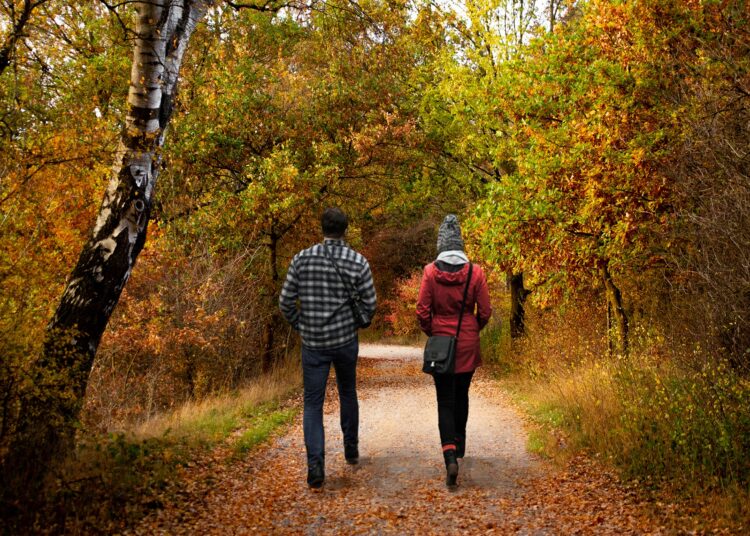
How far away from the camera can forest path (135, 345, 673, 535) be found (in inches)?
177

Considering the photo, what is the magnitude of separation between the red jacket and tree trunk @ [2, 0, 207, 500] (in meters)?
2.70

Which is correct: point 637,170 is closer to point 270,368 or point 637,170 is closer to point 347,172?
point 347,172

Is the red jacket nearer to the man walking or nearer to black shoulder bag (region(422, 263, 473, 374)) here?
black shoulder bag (region(422, 263, 473, 374))

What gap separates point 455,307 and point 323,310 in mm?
1225

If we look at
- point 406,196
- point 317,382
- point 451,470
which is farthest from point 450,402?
point 406,196

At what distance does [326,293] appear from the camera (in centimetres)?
551

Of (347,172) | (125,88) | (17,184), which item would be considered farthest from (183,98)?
(17,184)

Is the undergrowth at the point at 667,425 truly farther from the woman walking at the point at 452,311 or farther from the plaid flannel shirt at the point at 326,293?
the plaid flannel shirt at the point at 326,293

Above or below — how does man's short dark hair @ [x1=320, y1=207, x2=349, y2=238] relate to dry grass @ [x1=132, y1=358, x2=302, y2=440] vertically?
above

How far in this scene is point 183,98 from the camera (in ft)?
39.1

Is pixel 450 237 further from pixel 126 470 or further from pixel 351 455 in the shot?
pixel 126 470

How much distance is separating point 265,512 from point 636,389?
157 inches

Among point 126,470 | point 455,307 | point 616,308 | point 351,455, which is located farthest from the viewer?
point 616,308

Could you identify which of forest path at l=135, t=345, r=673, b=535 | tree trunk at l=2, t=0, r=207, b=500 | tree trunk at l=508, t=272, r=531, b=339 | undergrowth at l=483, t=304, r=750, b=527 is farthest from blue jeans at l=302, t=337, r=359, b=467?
tree trunk at l=508, t=272, r=531, b=339
